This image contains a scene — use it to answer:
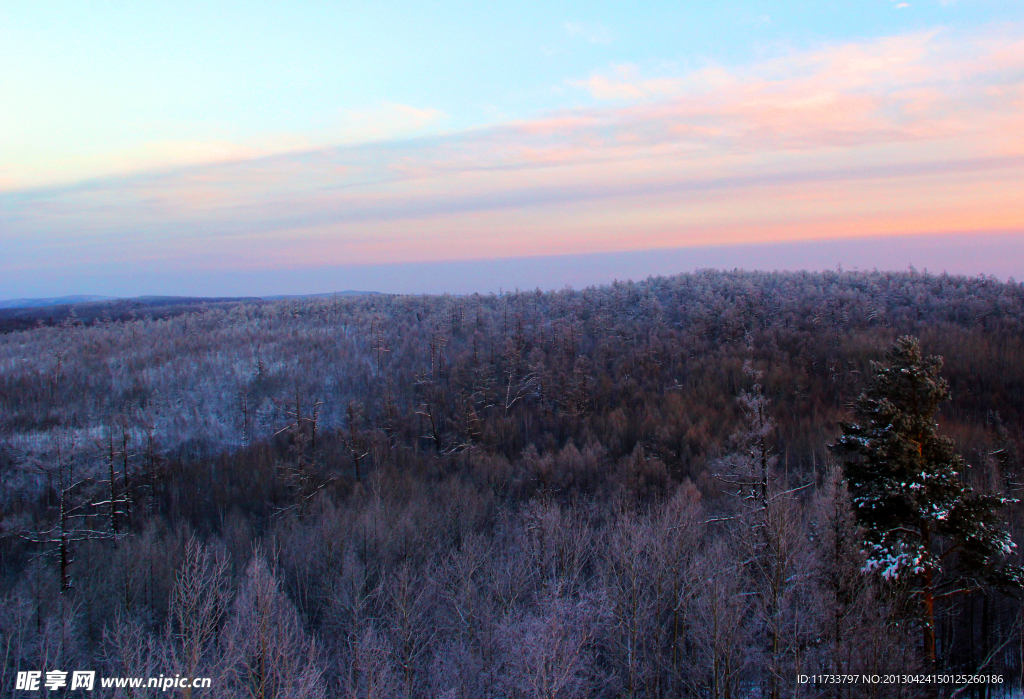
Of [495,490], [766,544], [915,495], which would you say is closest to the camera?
[915,495]

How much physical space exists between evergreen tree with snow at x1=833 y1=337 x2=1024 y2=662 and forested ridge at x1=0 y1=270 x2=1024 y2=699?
3.41 feet

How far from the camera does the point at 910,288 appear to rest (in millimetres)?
84062

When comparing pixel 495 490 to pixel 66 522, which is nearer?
pixel 66 522

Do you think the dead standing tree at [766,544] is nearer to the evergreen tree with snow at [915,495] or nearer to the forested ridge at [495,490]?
the forested ridge at [495,490]

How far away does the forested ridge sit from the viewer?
17.2 m

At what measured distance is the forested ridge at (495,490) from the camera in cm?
1718

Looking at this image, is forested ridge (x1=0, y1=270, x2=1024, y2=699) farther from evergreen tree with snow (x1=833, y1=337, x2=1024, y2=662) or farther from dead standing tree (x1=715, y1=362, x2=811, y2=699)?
evergreen tree with snow (x1=833, y1=337, x2=1024, y2=662)

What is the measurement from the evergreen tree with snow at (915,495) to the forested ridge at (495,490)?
1.04 meters

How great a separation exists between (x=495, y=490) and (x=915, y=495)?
3434 cm

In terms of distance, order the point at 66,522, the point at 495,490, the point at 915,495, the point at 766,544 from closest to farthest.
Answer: the point at 915,495 → the point at 766,544 → the point at 66,522 → the point at 495,490

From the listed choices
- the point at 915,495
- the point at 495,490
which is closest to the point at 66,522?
the point at 495,490

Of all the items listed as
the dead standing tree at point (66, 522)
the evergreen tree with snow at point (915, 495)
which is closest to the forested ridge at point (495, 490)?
the dead standing tree at point (66, 522)

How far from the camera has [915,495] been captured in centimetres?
1263

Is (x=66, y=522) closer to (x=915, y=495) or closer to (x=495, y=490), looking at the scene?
(x=495, y=490)
